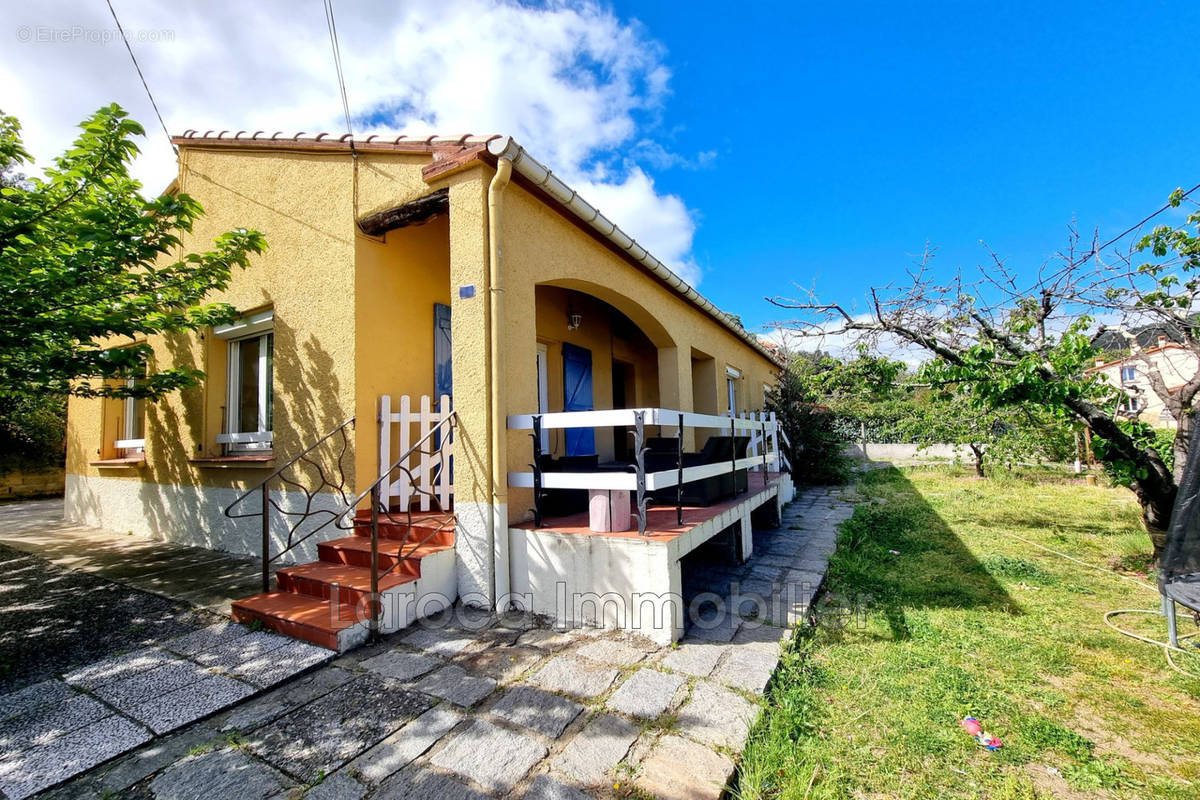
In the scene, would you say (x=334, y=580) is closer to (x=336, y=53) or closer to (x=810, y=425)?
(x=336, y=53)

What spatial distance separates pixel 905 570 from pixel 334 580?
573 cm

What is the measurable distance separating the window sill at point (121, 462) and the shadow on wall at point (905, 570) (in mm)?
9924

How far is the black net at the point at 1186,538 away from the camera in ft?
11.2

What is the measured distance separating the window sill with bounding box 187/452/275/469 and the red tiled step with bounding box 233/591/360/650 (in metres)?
2.12

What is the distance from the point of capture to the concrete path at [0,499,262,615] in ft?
15.5

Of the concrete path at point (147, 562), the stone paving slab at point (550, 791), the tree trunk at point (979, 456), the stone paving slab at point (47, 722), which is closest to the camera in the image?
the stone paving slab at point (550, 791)

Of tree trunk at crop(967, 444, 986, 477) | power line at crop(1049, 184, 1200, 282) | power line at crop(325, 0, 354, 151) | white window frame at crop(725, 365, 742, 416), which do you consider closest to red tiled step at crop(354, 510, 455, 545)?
power line at crop(325, 0, 354, 151)

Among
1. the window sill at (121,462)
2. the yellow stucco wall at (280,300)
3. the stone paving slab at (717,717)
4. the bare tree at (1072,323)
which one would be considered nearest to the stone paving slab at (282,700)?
the stone paving slab at (717,717)

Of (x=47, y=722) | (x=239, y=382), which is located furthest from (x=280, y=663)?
(x=239, y=382)

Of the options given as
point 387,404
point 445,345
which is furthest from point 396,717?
point 445,345

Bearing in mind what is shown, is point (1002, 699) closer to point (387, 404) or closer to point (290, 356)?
point (387, 404)

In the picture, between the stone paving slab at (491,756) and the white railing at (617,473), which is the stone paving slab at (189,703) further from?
the white railing at (617,473)

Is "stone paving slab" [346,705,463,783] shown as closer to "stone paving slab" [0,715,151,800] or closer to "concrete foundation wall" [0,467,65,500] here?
"stone paving slab" [0,715,151,800]

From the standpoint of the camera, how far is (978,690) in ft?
9.34
